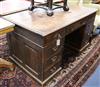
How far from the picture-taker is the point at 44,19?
1.54m

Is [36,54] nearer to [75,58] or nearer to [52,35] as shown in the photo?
[52,35]

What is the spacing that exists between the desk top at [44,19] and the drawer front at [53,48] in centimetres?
15

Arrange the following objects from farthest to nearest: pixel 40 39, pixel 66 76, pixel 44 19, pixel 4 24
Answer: pixel 66 76, pixel 44 19, pixel 4 24, pixel 40 39

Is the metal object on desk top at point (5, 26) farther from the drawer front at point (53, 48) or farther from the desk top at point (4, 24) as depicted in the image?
the drawer front at point (53, 48)

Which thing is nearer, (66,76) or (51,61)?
(51,61)

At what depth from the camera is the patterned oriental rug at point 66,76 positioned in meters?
1.54

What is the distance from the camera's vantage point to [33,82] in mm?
1553

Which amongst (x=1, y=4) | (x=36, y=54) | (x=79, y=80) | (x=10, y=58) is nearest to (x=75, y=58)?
(x=79, y=80)

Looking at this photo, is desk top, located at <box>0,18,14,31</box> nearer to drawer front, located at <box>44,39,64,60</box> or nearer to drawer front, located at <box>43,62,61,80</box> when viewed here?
drawer front, located at <box>44,39,64,60</box>

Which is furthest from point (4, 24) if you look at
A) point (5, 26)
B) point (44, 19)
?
point (44, 19)

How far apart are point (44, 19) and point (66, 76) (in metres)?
0.72

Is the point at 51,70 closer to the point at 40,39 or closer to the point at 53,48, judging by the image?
the point at 53,48

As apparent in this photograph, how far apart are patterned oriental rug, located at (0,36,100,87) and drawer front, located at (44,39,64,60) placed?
340 millimetres

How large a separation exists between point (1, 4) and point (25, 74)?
45.0 inches
